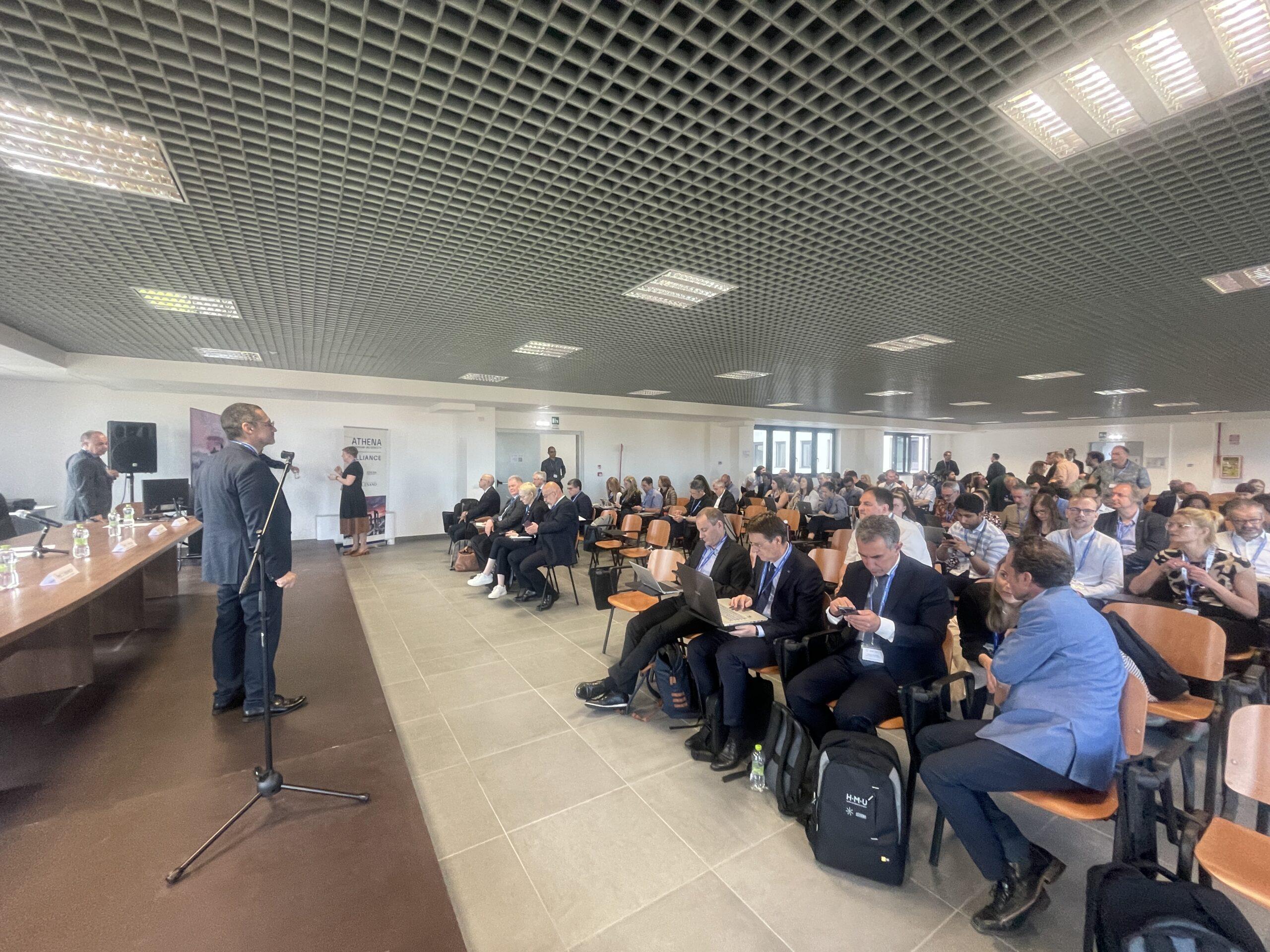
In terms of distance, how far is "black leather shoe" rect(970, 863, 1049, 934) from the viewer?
169 cm

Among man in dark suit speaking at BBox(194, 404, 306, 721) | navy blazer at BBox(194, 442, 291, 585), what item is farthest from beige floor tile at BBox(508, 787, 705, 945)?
navy blazer at BBox(194, 442, 291, 585)

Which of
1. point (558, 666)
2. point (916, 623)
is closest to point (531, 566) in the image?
point (558, 666)

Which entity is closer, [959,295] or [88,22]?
[88,22]

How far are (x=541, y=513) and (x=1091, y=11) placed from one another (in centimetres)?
520

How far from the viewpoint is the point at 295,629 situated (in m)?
4.29

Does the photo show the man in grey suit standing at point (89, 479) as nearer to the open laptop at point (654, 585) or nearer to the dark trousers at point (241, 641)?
the dark trousers at point (241, 641)

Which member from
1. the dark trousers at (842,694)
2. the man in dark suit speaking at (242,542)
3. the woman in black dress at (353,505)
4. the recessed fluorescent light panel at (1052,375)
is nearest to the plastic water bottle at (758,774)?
the dark trousers at (842,694)

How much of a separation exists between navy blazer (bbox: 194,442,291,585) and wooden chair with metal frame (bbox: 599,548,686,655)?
2.17 meters

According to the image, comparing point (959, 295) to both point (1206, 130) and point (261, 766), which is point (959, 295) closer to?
point (1206, 130)

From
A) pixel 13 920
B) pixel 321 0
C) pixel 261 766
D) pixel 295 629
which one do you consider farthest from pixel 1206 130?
pixel 295 629

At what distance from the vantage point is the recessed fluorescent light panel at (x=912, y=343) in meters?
5.39

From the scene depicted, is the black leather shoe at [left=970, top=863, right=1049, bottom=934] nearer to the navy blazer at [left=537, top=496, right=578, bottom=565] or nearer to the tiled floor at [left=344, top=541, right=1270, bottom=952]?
the tiled floor at [left=344, top=541, right=1270, bottom=952]

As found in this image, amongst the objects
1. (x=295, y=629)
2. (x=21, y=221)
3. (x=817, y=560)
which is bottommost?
(x=295, y=629)

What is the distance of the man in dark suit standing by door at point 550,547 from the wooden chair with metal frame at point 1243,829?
4.64 metres
